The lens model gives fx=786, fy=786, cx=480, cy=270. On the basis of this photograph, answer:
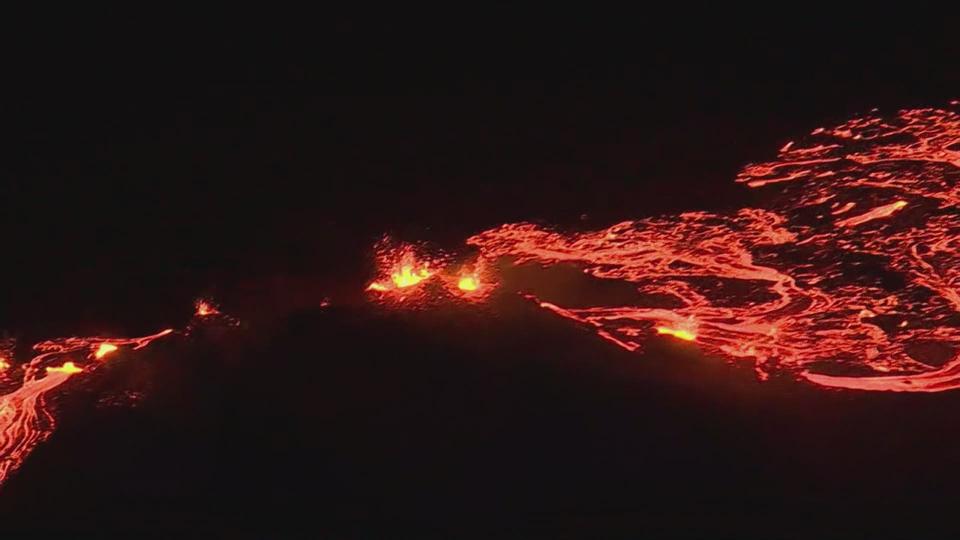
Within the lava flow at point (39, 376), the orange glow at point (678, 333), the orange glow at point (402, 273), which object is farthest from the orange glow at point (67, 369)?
the orange glow at point (678, 333)

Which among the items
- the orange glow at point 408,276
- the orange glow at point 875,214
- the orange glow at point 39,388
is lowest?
the orange glow at point 39,388

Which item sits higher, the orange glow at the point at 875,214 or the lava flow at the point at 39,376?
Result: the orange glow at the point at 875,214

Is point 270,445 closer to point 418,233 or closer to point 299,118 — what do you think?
point 418,233

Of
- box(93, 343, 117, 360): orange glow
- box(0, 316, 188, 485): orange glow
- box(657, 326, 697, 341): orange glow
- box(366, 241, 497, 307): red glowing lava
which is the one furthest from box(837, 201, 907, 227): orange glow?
box(93, 343, 117, 360): orange glow

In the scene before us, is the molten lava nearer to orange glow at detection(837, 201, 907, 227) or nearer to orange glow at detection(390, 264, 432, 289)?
orange glow at detection(390, 264, 432, 289)

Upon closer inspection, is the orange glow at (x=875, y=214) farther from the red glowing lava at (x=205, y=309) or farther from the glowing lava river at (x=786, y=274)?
the red glowing lava at (x=205, y=309)

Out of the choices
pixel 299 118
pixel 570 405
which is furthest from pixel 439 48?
pixel 570 405
